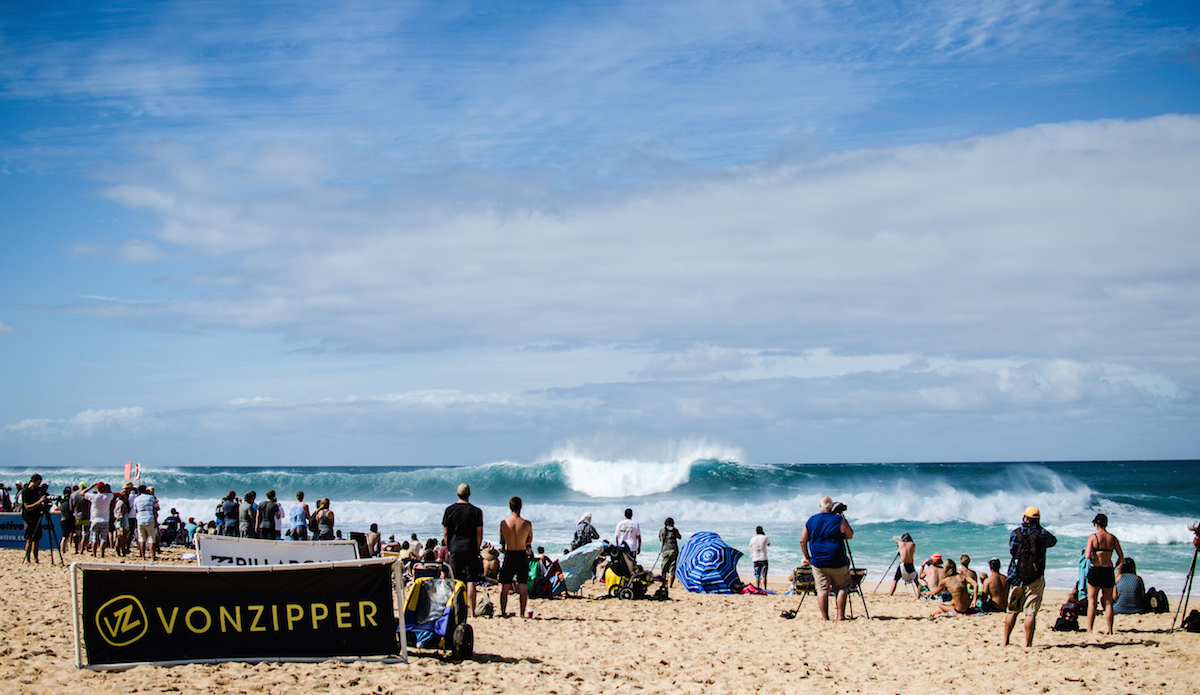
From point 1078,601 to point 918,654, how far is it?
10.1 ft

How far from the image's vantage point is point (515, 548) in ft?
30.3

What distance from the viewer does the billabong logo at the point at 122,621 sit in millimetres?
6074

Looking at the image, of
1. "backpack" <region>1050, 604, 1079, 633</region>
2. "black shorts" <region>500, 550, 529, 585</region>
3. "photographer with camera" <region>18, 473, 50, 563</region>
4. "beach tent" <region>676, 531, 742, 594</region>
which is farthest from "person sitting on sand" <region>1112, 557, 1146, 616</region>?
"photographer with camera" <region>18, 473, 50, 563</region>

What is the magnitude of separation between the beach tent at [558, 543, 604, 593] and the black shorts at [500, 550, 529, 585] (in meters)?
3.29

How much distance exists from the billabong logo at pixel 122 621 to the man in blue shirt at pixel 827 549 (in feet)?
22.5

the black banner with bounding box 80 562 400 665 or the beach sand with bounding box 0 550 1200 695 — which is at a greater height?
the black banner with bounding box 80 562 400 665

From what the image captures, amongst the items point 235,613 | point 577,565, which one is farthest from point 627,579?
point 235,613

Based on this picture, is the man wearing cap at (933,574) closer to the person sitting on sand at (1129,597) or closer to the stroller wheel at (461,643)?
the person sitting on sand at (1129,597)

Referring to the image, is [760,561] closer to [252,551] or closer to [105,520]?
[252,551]


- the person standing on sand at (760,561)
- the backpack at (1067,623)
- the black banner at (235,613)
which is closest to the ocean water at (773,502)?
the person standing on sand at (760,561)

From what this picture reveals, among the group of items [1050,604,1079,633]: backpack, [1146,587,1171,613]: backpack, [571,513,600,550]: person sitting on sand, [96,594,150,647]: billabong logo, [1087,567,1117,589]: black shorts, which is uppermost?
[96,594,150,647]: billabong logo

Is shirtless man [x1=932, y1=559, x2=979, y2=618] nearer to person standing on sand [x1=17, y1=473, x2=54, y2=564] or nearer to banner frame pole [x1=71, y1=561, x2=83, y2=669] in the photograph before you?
banner frame pole [x1=71, y1=561, x2=83, y2=669]

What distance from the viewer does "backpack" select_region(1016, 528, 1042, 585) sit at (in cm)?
810

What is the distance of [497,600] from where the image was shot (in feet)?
40.6
